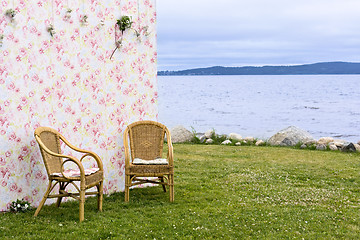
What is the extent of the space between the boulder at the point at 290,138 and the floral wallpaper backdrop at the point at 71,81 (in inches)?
232

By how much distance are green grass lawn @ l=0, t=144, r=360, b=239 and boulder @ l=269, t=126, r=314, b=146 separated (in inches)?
120

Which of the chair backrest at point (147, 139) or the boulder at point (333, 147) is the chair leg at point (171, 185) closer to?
the chair backrest at point (147, 139)

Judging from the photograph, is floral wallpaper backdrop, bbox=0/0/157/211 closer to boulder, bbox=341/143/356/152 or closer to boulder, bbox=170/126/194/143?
boulder, bbox=341/143/356/152

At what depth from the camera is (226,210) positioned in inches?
213

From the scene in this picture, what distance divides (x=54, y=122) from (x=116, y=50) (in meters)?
1.42

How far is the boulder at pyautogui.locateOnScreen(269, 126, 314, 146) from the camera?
454 inches

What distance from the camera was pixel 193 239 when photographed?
14.4 ft

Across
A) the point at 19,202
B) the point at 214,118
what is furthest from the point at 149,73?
the point at 214,118

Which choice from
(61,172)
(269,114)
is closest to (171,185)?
(61,172)

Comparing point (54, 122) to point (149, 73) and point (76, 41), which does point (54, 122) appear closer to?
point (76, 41)

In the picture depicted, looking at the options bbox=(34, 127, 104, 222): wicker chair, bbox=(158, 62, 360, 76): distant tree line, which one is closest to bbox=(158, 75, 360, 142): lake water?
bbox=(158, 62, 360, 76): distant tree line

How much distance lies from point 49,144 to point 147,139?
62.1 inches

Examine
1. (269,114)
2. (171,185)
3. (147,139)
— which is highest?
(147,139)

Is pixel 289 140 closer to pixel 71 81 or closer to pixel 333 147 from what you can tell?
pixel 333 147
